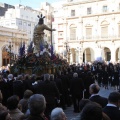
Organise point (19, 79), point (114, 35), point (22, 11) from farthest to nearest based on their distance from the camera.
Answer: point (22, 11) < point (114, 35) < point (19, 79)

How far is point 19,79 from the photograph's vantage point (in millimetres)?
9234

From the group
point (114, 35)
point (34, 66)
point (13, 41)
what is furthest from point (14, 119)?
point (13, 41)

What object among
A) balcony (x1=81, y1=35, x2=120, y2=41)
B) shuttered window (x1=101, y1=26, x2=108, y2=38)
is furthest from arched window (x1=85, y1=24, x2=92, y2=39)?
shuttered window (x1=101, y1=26, x2=108, y2=38)

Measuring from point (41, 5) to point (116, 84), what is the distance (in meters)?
68.0

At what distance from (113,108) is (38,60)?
12.6 meters

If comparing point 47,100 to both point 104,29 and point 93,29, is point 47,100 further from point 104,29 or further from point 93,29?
point 93,29

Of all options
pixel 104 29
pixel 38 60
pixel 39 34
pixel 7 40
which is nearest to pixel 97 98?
pixel 38 60

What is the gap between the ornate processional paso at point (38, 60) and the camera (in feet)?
55.6

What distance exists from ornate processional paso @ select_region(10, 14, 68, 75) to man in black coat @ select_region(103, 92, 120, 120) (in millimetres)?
12007

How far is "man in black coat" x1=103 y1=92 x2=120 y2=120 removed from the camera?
4598 mm

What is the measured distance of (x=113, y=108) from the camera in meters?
4.73

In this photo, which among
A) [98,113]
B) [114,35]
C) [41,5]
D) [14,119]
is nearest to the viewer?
[98,113]

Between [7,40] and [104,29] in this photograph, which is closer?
[104,29]

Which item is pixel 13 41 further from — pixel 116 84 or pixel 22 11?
pixel 116 84
